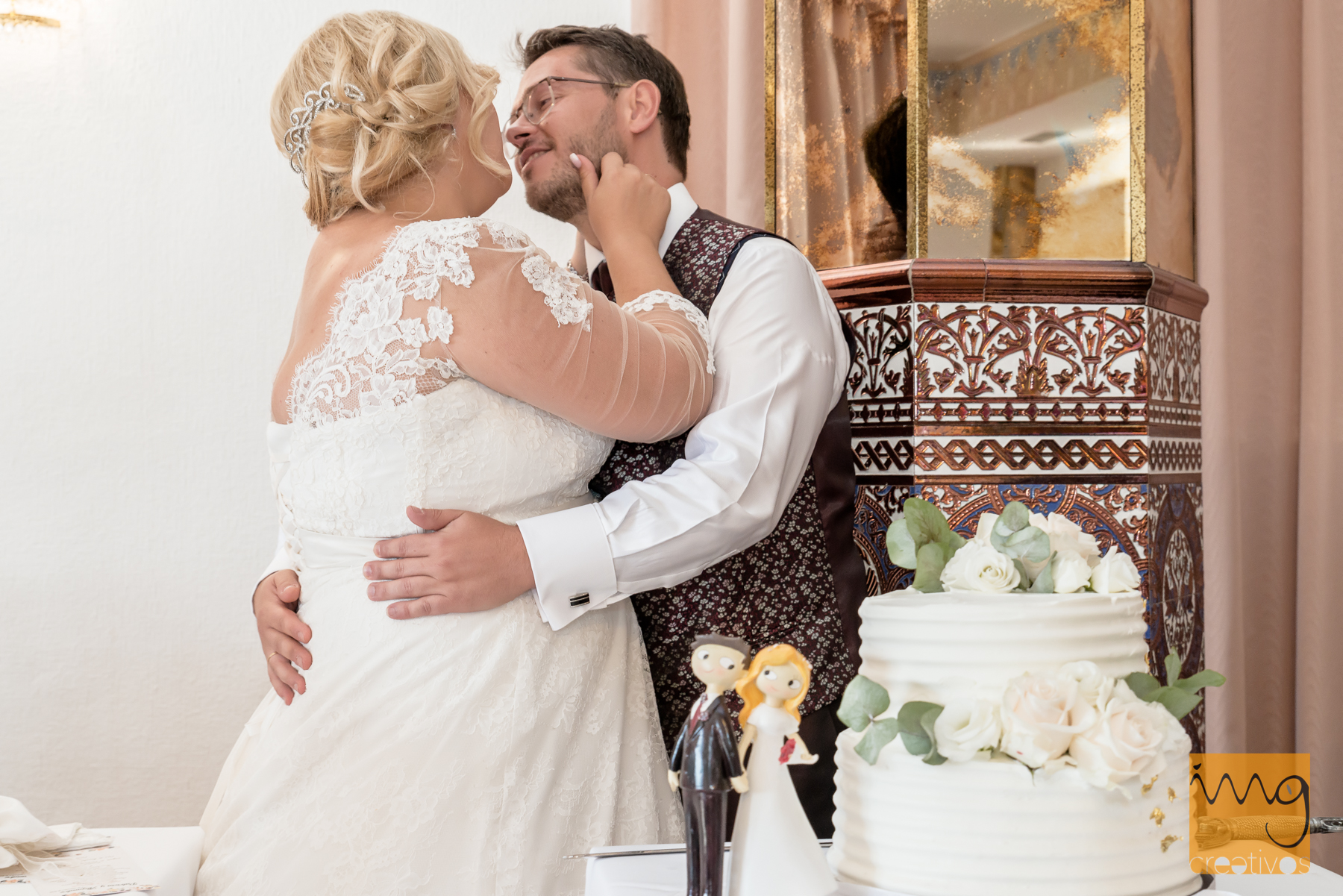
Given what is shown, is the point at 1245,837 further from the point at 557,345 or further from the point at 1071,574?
the point at 557,345

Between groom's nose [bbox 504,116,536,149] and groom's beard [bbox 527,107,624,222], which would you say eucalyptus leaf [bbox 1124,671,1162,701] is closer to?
groom's beard [bbox 527,107,624,222]

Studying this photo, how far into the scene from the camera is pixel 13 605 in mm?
2432

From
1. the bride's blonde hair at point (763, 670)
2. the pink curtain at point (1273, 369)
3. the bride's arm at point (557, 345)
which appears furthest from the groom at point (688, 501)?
the pink curtain at point (1273, 369)

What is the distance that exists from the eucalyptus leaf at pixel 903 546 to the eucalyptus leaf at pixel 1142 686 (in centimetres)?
21

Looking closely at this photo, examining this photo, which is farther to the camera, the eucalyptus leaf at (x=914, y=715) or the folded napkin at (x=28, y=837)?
the folded napkin at (x=28, y=837)

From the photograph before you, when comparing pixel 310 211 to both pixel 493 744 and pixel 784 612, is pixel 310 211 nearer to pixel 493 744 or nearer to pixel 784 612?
pixel 493 744

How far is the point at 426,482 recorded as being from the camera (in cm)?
141

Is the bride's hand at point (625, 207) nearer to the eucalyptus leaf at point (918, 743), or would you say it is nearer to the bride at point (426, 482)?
the bride at point (426, 482)

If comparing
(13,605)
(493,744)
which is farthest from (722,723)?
(13,605)

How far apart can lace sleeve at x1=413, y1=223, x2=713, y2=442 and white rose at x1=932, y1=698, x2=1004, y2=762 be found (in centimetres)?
69

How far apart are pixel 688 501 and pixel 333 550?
499 millimetres

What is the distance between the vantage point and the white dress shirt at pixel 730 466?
149 cm

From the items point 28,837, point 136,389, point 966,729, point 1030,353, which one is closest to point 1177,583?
point 1030,353

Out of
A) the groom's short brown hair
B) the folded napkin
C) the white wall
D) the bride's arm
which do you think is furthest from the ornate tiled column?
the white wall
